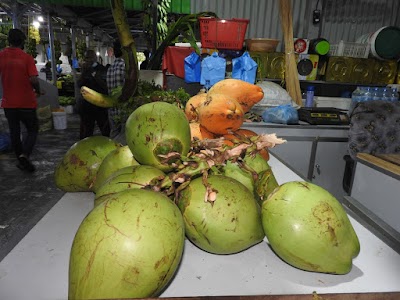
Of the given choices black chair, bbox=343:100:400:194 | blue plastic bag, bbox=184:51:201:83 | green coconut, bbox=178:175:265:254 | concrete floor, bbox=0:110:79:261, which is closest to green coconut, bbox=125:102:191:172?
green coconut, bbox=178:175:265:254

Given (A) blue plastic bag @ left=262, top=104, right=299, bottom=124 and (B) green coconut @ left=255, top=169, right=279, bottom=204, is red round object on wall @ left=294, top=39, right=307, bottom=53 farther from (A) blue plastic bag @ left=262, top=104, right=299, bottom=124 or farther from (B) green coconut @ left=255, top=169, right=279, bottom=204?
(B) green coconut @ left=255, top=169, right=279, bottom=204

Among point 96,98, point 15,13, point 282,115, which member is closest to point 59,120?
point 15,13

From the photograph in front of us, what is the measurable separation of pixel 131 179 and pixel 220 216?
0.25m

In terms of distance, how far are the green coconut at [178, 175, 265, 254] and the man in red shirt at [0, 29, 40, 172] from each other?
4.26m

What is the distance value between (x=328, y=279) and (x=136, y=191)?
49cm

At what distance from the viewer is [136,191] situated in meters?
0.67

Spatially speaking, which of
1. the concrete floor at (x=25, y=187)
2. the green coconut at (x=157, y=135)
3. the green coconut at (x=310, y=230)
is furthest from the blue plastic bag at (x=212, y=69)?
the green coconut at (x=310, y=230)

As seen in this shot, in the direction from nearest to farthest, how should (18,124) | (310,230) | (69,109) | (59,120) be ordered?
(310,230)
(18,124)
(59,120)
(69,109)

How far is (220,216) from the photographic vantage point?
71cm

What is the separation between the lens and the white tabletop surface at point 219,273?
0.67 meters

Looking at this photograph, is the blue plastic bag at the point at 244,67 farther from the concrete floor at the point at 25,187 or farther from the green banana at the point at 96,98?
the green banana at the point at 96,98

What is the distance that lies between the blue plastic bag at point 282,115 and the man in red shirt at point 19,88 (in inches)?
126

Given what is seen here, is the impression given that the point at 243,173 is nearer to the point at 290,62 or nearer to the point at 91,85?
the point at 290,62

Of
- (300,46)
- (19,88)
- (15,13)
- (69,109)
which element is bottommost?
(69,109)
